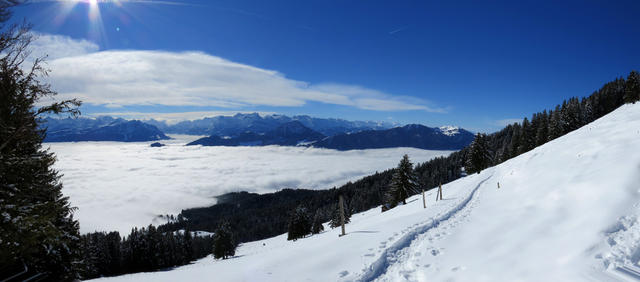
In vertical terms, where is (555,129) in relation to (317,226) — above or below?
above

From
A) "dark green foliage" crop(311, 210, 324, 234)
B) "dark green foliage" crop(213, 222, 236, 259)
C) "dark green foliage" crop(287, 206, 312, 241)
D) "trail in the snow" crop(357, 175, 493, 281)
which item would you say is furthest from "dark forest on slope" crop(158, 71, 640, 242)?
"trail in the snow" crop(357, 175, 493, 281)

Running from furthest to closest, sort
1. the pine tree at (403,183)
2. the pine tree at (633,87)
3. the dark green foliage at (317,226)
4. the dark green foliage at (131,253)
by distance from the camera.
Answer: the dark green foliage at (131,253) < the dark green foliage at (317,226) < the pine tree at (403,183) < the pine tree at (633,87)

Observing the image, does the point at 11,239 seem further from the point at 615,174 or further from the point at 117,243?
the point at 117,243

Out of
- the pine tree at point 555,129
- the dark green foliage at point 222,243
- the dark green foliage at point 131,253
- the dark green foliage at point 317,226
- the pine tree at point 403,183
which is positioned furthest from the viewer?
the dark green foliage at point 131,253

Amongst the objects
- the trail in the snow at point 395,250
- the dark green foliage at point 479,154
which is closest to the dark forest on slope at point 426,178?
the dark green foliage at point 479,154

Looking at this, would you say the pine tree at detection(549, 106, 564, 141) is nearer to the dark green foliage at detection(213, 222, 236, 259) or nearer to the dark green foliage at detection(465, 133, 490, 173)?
the dark green foliage at detection(465, 133, 490, 173)

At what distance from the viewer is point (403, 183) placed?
39.6 m

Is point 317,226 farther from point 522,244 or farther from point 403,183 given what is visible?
point 522,244

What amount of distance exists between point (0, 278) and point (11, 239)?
7.67 ft

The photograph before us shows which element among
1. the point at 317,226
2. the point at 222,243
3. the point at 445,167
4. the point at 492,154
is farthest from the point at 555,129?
the point at 222,243

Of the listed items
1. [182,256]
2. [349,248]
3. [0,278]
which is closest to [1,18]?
[0,278]

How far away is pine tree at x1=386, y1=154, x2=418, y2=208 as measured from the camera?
39.3m

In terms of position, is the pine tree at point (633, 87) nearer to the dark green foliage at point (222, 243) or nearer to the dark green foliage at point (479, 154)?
the dark green foliage at point (479, 154)

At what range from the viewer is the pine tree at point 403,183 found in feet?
129
